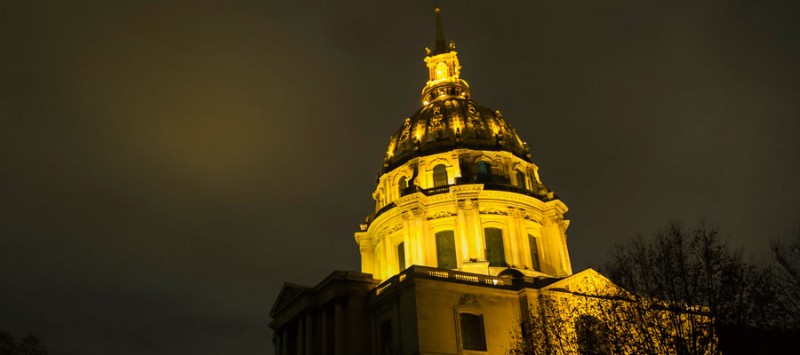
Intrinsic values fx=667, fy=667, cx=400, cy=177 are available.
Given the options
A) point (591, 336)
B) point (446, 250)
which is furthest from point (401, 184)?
point (591, 336)

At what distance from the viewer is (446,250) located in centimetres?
5003

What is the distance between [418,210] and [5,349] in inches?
1230

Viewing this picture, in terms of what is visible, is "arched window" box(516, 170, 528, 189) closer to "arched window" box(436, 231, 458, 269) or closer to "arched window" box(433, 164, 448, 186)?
"arched window" box(433, 164, 448, 186)

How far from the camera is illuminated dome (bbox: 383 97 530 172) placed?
185 ft

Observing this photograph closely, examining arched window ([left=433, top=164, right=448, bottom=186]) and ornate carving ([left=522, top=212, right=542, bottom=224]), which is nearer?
ornate carving ([left=522, top=212, right=542, bottom=224])

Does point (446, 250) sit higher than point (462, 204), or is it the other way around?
point (462, 204)

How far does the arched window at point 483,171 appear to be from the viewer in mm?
53694

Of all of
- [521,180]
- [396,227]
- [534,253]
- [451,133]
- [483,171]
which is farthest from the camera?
[451,133]

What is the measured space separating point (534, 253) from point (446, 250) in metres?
7.10

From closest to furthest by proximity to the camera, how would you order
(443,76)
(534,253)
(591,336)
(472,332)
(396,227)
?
(591,336), (472,332), (534,253), (396,227), (443,76)

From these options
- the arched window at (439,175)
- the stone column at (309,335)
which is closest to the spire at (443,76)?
the arched window at (439,175)

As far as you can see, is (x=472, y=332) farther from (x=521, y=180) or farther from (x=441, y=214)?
(x=521, y=180)

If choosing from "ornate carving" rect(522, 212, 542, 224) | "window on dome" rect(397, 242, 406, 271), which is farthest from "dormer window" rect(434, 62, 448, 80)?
"window on dome" rect(397, 242, 406, 271)

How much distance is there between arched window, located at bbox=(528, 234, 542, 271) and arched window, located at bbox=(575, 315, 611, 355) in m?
17.8
